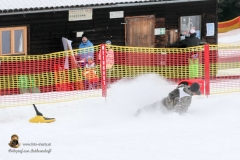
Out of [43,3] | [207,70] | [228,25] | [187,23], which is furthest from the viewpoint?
[228,25]

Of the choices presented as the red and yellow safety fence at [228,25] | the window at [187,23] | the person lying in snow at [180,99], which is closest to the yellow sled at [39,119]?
the person lying in snow at [180,99]

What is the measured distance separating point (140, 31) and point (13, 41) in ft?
14.8

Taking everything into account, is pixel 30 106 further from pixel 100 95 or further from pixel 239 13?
pixel 239 13

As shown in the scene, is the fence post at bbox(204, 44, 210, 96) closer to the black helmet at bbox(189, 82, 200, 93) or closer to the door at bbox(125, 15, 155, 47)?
the black helmet at bbox(189, 82, 200, 93)

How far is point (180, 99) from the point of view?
21250 mm

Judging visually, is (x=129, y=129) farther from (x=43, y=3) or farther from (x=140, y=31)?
(x=140, y=31)

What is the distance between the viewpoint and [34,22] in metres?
26.0

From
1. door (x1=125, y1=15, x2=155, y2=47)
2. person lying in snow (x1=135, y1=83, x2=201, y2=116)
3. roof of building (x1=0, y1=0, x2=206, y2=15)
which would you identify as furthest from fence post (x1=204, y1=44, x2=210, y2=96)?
door (x1=125, y1=15, x2=155, y2=47)

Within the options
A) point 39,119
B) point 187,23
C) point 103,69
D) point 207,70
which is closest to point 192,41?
point 187,23

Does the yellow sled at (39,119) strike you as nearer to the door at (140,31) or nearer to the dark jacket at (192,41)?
the door at (140,31)

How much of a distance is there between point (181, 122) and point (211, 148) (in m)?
2.41

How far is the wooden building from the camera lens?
2564 cm

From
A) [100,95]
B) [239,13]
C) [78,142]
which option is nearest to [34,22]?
[100,95]

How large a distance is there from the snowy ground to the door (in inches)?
138
